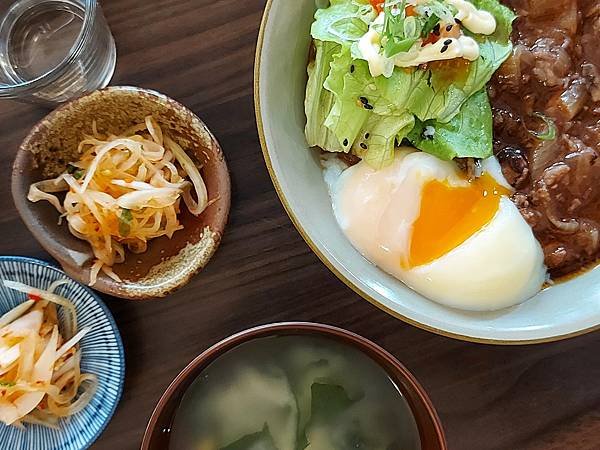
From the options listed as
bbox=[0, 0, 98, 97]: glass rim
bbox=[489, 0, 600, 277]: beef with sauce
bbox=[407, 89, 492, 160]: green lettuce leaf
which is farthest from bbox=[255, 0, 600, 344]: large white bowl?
bbox=[0, 0, 98, 97]: glass rim

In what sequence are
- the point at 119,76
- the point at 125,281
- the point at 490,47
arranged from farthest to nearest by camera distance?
the point at 119,76, the point at 125,281, the point at 490,47

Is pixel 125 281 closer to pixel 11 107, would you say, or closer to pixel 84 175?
pixel 84 175

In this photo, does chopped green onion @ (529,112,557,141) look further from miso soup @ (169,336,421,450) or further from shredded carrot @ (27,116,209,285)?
shredded carrot @ (27,116,209,285)

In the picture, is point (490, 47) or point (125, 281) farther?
point (125, 281)

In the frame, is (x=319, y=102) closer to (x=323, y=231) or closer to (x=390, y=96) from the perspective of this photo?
(x=390, y=96)

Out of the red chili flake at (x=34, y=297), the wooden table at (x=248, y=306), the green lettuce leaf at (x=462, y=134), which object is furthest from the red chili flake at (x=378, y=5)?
the red chili flake at (x=34, y=297)

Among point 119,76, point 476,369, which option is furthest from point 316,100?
point 476,369
